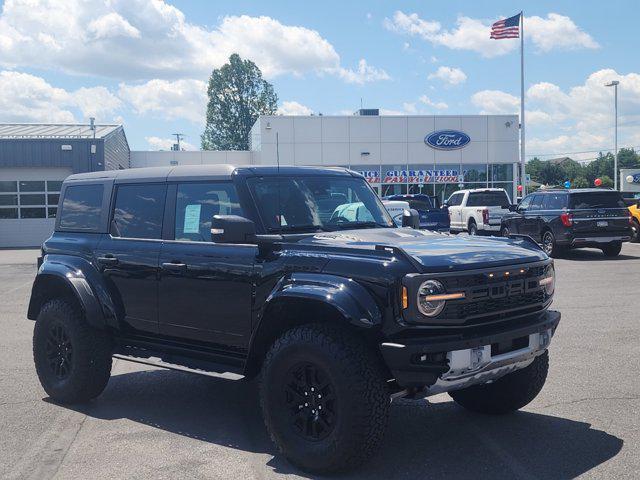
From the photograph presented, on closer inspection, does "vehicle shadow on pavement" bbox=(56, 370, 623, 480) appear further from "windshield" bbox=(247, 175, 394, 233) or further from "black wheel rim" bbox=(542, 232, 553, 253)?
"black wheel rim" bbox=(542, 232, 553, 253)

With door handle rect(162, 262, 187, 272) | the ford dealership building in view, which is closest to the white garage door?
the ford dealership building

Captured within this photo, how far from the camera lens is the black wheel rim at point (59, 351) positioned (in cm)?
618

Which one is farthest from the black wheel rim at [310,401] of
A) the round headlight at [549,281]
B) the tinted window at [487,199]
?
the tinted window at [487,199]

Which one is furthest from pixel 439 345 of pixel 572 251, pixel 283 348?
pixel 572 251

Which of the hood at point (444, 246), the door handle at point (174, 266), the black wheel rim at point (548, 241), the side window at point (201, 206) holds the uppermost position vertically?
the side window at point (201, 206)

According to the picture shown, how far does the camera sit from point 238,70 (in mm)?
76188

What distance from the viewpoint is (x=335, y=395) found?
4.30 metres

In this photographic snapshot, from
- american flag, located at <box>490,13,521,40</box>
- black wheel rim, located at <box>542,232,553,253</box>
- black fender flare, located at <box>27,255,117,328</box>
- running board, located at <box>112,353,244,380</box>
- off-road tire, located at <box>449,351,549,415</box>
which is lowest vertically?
off-road tire, located at <box>449,351,549,415</box>

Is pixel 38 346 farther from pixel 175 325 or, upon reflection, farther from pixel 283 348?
pixel 283 348

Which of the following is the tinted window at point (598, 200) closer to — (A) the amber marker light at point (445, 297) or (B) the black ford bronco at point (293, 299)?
(B) the black ford bronco at point (293, 299)

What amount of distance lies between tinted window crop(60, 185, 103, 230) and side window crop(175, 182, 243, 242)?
1075 mm

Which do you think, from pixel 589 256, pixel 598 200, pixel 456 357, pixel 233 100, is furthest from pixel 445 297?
pixel 233 100

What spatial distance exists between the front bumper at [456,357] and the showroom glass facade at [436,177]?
36067 mm

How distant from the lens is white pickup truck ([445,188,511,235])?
2550cm
